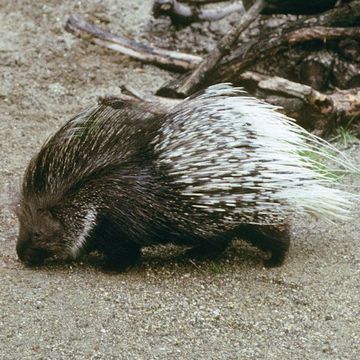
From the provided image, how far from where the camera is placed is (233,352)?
9.71 feet

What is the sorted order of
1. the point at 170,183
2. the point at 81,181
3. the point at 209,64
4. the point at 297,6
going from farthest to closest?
1. the point at 297,6
2. the point at 209,64
3. the point at 81,181
4. the point at 170,183

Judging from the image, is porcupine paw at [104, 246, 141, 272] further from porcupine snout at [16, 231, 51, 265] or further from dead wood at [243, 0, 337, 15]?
dead wood at [243, 0, 337, 15]

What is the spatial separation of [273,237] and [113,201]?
748 mm

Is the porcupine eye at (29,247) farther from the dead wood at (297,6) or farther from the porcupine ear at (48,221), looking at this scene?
the dead wood at (297,6)

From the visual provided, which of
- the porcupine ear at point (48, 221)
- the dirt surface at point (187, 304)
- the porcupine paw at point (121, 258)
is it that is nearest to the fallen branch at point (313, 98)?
the dirt surface at point (187, 304)

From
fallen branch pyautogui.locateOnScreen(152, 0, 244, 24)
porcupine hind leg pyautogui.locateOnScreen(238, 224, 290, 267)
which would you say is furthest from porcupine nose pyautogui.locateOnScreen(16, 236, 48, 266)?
fallen branch pyautogui.locateOnScreen(152, 0, 244, 24)

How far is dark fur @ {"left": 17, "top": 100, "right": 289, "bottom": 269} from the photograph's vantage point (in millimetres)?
3523

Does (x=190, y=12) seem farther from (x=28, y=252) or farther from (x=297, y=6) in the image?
(x=28, y=252)

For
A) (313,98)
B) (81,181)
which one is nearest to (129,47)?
(313,98)

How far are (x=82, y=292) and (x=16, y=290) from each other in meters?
0.28

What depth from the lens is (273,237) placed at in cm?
364

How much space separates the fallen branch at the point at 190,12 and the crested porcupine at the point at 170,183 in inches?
95.9

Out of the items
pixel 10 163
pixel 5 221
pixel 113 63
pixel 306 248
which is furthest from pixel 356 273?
pixel 113 63

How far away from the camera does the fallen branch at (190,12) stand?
19.9 feet
